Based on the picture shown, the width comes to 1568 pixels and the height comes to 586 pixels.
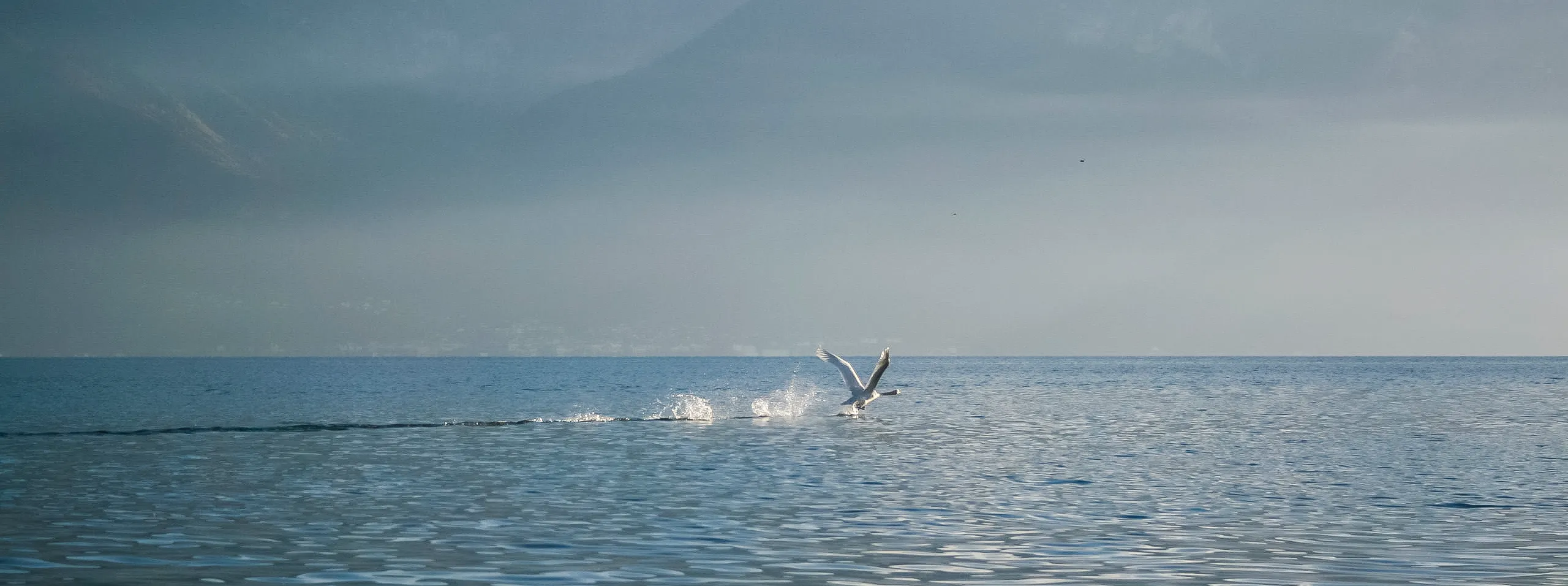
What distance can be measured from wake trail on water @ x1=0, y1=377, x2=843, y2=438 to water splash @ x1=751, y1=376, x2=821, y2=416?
31mm

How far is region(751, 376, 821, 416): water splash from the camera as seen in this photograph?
6406cm

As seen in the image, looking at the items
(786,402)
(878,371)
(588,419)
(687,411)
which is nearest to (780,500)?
(878,371)

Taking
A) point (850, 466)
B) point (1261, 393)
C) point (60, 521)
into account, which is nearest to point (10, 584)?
point (60, 521)

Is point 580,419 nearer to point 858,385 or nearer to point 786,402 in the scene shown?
point 858,385

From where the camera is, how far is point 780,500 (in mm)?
26000

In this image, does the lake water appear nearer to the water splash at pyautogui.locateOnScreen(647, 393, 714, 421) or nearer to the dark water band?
the dark water band

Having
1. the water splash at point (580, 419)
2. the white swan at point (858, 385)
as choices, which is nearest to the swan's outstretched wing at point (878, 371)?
the white swan at point (858, 385)

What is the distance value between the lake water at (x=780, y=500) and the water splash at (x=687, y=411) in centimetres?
190

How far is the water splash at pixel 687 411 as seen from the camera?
58.3 m

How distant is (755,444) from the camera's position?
41.6 metres

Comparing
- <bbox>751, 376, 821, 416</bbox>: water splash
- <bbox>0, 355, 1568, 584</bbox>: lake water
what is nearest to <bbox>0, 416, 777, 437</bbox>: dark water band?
<bbox>0, 355, 1568, 584</bbox>: lake water

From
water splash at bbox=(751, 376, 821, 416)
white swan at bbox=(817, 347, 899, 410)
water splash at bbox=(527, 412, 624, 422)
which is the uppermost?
white swan at bbox=(817, 347, 899, 410)

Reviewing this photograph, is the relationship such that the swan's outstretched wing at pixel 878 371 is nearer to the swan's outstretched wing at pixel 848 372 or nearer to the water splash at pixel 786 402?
the swan's outstretched wing at pixel 848 372

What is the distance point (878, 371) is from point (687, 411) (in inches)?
759
